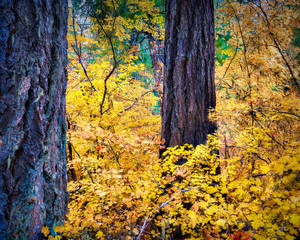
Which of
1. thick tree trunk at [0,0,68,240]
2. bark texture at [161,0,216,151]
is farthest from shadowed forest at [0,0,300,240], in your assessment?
thick tree trunk at [0,0,68,240]

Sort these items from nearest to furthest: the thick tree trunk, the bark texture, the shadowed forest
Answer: the thick tree trunk → the shadowed forest → the bark texture

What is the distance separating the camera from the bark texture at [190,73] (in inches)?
109

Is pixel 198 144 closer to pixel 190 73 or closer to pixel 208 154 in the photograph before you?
pixel 208 154

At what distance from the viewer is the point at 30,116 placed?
131cm

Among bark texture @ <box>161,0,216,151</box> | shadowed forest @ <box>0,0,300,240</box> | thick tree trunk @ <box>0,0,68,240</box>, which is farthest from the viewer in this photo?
bark texture @ <box>161,0,216,151</box>

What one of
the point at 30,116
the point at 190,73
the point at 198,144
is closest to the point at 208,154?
the point at 198,144

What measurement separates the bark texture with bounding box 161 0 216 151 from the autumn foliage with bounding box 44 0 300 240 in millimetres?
253

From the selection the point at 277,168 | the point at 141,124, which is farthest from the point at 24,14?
the point at 141,124

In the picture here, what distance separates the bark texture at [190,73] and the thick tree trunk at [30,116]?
1.86m

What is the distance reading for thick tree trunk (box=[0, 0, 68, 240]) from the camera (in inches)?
47.7

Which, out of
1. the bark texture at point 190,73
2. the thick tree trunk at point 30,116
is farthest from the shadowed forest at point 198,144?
→ the thick tree trunk at point 30,116

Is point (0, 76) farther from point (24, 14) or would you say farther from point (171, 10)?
point (171, 10)

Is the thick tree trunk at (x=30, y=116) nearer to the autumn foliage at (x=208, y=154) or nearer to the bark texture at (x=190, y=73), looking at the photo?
the autumn foliage at (x=208, y=154)

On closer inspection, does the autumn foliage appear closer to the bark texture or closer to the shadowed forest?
the shadowed forest
